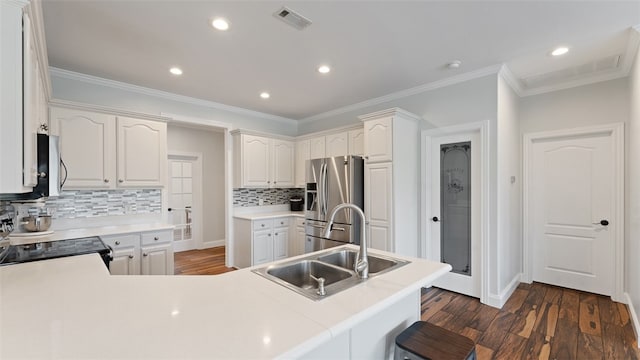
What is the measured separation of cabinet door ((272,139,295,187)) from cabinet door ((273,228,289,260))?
82 cm

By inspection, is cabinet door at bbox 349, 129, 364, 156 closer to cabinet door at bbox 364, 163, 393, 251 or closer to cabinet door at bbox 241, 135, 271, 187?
cabinet door at bbox 364, 163, 393, 251

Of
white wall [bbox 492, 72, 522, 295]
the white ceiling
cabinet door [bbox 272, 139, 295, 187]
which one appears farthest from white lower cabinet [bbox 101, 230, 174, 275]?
white wall [bbox 492, 72, 522, 295]

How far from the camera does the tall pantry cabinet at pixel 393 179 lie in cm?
343

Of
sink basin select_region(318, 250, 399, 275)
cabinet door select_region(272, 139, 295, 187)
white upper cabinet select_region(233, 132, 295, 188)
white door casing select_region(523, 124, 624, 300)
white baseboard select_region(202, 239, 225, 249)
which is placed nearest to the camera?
sink basin select_region(318, 250, 399, 275)

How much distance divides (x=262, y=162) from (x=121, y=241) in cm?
228

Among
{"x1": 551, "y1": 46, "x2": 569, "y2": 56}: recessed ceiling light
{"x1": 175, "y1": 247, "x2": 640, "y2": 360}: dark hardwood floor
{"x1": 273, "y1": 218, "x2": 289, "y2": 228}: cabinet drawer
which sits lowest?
{"x1": 175, "y1": 247, "x2": 640, "y2": 360}: dark hardwood floor

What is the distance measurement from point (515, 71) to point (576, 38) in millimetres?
713

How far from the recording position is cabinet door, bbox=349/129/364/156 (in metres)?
4.21

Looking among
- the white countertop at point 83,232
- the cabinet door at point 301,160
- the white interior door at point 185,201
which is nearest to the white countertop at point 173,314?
the white countertop at point 83,232

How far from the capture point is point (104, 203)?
350cm

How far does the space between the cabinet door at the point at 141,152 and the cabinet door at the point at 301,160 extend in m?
2.23

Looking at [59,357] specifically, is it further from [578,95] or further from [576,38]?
[578,95]

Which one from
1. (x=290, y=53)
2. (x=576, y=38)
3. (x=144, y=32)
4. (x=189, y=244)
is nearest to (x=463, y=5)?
(x=576, y=38)

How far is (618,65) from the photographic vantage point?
3045 mm
